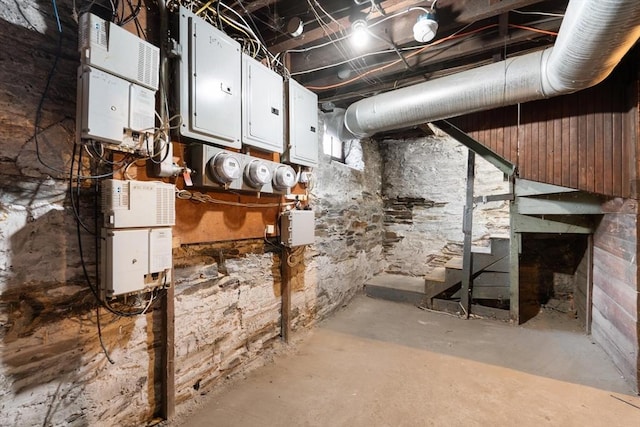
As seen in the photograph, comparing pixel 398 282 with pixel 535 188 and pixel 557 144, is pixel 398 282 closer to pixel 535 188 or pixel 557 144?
pixel 535 188

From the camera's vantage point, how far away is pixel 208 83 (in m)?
1.66

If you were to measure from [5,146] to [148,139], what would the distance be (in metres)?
0.48

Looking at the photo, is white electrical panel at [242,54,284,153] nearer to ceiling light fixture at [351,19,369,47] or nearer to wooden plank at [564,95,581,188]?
ceiling light fixture at [351,19,369,47]

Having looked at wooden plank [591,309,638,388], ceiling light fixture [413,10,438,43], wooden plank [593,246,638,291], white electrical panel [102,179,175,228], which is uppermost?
ceiling light fixture [413,10,438,43]

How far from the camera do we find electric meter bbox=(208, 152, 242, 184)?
5.60ft

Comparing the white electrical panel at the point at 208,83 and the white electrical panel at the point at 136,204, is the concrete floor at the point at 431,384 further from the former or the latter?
the white electrical panel at the point at 208,83

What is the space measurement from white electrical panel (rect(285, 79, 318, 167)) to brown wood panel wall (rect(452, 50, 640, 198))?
1.45 m

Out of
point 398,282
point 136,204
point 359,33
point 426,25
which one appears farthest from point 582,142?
point 136,204

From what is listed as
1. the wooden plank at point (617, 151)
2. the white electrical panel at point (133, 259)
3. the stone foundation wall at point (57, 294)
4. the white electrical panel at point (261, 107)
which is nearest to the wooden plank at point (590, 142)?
the wooden plank at point (617, 151)

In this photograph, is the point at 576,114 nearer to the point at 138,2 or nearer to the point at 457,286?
the point at 457,286

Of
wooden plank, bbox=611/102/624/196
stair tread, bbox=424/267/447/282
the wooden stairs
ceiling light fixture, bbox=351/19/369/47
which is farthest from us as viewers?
stair tread, bbox=424/267/447/282

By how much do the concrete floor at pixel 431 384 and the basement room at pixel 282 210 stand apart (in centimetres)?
2

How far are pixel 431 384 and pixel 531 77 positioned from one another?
2.12 metres

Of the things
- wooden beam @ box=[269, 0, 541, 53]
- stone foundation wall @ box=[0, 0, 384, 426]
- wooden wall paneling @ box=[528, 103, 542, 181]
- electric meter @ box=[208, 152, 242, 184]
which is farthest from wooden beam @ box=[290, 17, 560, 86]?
stone foundation wall @ box=[0, 0, 384, 426]
